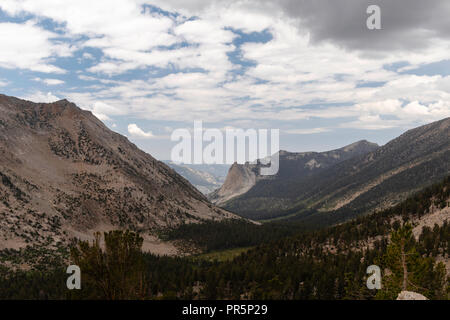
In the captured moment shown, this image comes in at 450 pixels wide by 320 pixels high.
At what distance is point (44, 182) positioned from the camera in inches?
6220

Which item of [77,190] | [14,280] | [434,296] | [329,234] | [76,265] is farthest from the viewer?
[77,190]

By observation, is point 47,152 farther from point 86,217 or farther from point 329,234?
point 329,234

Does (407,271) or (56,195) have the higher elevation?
(56,195)

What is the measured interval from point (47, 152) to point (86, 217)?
6589cm

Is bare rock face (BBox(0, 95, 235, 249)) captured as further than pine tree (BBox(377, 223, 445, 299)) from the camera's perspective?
Yes

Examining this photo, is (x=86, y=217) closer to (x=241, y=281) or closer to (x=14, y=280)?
(x=14, y=280)

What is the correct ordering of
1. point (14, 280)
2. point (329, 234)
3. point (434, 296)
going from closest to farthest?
1. point (434, 296)
2. point (14, 280)
3. point (329, 234)

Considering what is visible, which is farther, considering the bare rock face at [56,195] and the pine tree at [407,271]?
the bare rock face at [56,195]

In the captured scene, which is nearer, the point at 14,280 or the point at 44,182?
the point at 14,280

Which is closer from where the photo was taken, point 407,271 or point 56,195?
point 407,271
